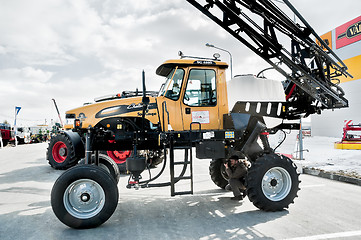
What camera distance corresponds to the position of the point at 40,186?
761 cm

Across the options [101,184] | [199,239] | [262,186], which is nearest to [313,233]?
[262,186]

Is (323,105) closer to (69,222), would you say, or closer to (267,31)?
(267,31)

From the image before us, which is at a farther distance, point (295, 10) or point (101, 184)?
point (295, 10)

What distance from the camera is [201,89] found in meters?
5.53

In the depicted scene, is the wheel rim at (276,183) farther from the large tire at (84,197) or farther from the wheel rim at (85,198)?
the wheel rim at (85,198)

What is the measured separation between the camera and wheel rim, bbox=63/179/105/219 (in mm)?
4480

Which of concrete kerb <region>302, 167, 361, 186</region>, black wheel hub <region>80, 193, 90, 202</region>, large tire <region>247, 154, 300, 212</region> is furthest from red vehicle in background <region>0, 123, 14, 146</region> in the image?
large tire <region>247, 154, 300, 212</region>

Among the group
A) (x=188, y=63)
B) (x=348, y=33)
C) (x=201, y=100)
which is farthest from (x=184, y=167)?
(x=348, y=33)

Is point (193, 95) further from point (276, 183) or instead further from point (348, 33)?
point (348, 33)

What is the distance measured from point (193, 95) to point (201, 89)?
0.75 feet

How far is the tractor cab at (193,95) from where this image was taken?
538 cm

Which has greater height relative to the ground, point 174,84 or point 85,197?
point 174,84

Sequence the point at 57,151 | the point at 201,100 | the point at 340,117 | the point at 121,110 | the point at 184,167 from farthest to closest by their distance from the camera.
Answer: the point at 340,117 < the point at 57,151 < the point at 201,100 < the point at 121,110 < the point at 184,167

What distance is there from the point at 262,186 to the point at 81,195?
3.48 m
